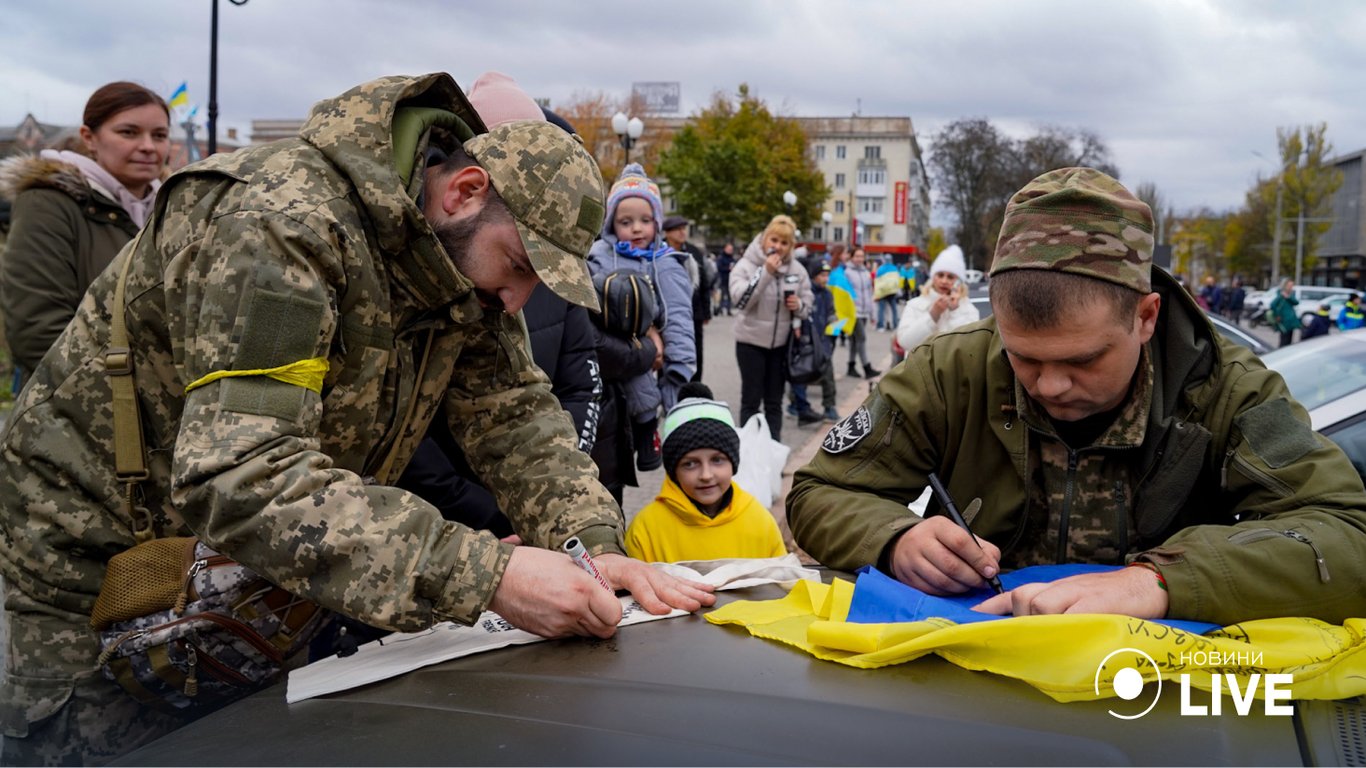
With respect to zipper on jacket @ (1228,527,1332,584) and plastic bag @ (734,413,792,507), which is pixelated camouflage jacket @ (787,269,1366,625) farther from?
plastic bag @ (734,413,792,507)

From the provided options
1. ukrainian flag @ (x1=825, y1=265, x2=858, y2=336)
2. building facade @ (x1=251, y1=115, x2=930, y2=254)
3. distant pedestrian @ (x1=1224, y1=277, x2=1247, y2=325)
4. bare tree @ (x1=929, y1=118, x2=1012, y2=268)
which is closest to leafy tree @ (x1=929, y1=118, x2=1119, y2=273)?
bare tree @ (x1=929, y1=118, x2=1012, y2=268)

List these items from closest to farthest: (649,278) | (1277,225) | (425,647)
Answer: (425,647) → (649,278) → (1277,225)

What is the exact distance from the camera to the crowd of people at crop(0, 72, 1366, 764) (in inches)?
62.6

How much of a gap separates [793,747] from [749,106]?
48.0 meters

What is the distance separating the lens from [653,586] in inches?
76.7

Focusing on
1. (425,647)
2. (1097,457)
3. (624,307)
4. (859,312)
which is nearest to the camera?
(425,647)

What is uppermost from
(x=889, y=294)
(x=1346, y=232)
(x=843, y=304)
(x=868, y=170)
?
(x=868, y=170)

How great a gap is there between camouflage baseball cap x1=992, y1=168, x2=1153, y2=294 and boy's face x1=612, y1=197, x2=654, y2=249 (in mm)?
3486

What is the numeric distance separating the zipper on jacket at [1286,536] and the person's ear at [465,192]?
147 centimetres

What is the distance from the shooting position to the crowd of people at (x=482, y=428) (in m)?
1.59

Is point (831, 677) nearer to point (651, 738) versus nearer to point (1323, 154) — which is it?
point (651, 738)

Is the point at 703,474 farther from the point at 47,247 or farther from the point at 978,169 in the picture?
the point at 978,169

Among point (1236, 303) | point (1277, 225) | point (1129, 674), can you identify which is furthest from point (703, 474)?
point (1277, 225)

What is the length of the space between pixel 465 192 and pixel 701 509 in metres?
2.34
